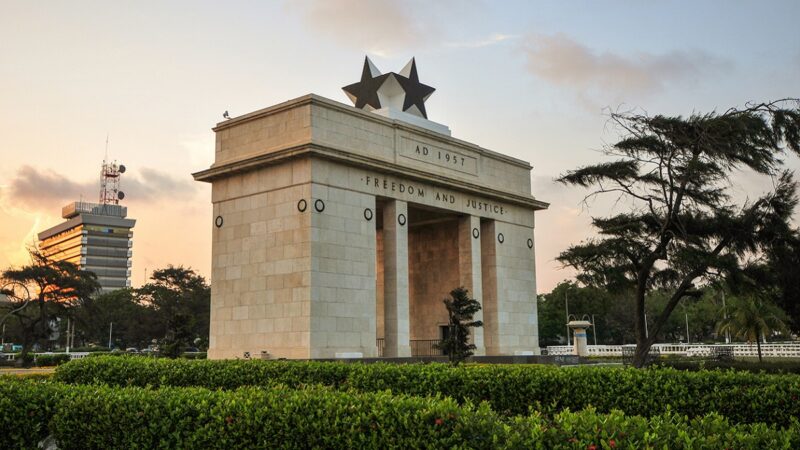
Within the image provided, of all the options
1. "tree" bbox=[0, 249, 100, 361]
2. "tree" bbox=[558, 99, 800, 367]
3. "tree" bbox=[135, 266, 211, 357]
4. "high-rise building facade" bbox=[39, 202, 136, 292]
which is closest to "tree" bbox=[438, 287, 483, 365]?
"tree" bbox=[558, 99, 800, 367]

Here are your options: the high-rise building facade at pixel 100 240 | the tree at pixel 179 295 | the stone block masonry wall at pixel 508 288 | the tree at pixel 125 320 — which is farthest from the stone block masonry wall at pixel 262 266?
the high-rise building facade at pixel 100 240

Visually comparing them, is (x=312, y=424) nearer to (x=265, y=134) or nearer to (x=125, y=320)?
(x=265, y=134)

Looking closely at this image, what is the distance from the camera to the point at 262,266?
26719mm

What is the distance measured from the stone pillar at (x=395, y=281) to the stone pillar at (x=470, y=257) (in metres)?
4.02

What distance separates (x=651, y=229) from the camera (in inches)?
945

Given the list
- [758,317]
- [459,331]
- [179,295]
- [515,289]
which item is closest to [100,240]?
[179,295]

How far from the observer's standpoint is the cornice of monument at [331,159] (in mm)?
25889

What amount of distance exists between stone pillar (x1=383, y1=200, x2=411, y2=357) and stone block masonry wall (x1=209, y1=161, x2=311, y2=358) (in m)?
4.55

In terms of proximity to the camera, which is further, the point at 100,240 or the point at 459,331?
the point at 100,240

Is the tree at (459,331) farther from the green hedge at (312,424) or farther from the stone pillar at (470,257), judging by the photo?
the green hedge at (312,424)

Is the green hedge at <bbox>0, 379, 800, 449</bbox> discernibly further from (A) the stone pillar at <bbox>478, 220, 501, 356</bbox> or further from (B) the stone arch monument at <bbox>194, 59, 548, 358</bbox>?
(A) the stone pillar at <bbox>478, 220, 501, 356</bbox>

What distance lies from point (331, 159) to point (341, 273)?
167 inches

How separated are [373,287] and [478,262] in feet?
22.3

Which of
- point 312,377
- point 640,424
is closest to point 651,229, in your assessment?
point 312,377
